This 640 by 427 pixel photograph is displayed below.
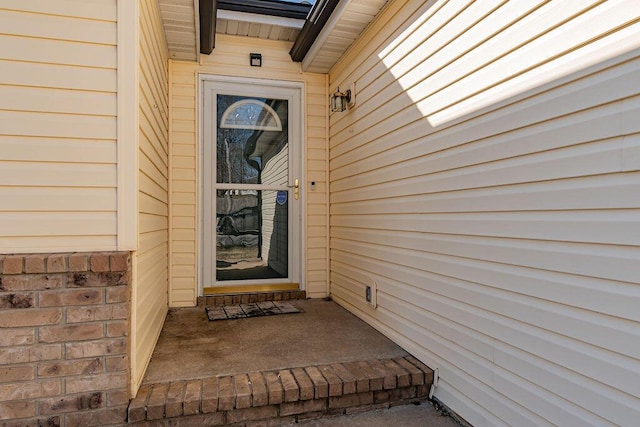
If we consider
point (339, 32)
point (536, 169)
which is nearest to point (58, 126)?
point (536, 169)

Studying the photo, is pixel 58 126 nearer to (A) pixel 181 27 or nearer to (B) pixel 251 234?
(A) pixel 181 27

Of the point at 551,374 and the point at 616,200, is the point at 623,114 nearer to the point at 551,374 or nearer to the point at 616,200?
the point at 616,200

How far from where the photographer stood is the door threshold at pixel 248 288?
375cm

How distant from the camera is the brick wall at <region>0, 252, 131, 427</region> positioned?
5.61 feet

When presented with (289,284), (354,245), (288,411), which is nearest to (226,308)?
(289,284)

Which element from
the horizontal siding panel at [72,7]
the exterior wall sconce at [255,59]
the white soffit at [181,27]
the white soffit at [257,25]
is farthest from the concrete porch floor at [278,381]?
the white soffit at [257,25]

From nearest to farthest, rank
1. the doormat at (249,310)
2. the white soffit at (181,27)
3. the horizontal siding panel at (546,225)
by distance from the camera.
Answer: the horizontal siding panel at (546,225), the white soffit at (181,27), the doormat at (249,310)

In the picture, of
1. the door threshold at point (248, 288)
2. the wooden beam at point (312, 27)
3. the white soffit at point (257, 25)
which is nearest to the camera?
the wooden beam at point (312, 27)

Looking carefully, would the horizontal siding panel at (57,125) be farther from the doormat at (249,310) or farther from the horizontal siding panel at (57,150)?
the doormat at (249,310)

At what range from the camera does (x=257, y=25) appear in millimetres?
3607

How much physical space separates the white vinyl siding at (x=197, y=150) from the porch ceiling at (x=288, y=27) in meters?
0.11

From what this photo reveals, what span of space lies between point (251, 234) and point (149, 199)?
63.0 inches

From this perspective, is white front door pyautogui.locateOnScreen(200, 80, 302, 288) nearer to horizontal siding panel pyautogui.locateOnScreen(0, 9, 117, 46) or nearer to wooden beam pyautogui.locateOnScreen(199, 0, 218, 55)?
wooden beam pyautogui.locateOnScreen(199, 0, 218, 55)

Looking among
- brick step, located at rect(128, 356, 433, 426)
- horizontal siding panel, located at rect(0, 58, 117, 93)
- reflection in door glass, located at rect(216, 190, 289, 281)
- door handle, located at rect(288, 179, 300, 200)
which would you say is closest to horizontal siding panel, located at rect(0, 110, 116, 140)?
horizontal siding panel, located at rect(0, 58, 117, 93)
